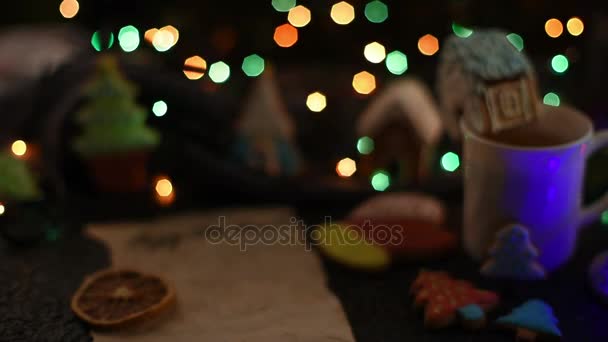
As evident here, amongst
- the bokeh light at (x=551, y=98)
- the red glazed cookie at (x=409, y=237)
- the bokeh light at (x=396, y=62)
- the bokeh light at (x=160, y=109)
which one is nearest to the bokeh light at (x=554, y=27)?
the bokeh light at (x=551, y=98)

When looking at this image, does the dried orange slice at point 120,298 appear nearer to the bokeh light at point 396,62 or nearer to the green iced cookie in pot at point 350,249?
the green iced cookie in pot at point 350,249

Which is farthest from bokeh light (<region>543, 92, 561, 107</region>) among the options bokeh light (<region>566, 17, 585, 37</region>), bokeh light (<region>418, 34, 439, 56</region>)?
bokeh light (<region>418, 34, 439, 56</region>)

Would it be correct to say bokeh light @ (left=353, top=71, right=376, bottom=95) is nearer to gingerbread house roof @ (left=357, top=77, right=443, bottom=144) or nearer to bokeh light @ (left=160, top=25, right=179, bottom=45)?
gingerbread house roof @ (left=357, top=77, right=443, bottom=144)

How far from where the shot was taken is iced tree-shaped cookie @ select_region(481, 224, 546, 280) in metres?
0.69

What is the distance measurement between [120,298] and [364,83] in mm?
661

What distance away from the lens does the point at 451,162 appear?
1011mm

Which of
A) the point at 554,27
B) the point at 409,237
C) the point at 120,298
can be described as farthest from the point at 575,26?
the point at 120,298

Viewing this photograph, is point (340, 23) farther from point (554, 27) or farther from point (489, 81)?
point (489, 81)

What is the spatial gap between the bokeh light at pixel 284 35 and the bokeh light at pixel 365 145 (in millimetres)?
427

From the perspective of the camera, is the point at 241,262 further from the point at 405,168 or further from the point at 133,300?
the point at 405,168

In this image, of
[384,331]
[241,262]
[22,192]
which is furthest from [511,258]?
[22,192]

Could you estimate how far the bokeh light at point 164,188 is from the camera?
0.93 meters

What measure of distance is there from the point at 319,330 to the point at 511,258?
217 millimetres

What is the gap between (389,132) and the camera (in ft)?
3.34
